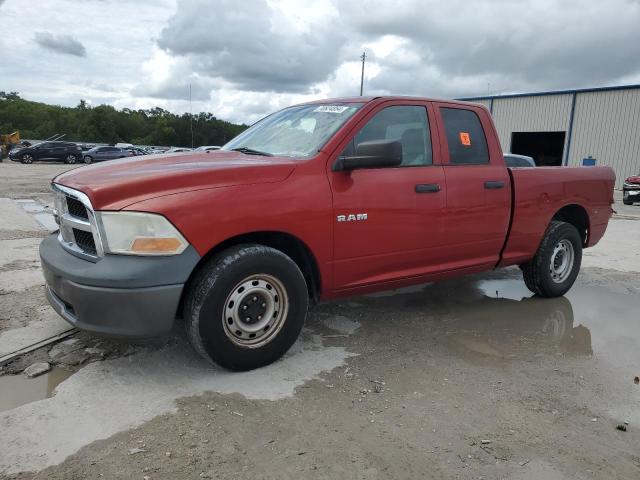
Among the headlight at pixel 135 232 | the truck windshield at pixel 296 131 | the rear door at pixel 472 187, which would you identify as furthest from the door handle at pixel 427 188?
the headlight at pixel 135 232

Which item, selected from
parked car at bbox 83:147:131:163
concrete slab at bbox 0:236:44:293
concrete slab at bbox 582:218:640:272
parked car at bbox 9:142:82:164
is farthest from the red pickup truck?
parked car at bbox 9:142:82:164

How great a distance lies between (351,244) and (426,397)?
44.3 inches

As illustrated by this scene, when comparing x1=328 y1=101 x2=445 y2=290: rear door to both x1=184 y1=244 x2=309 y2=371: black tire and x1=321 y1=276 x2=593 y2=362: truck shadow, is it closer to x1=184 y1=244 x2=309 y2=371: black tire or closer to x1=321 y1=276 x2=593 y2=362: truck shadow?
x1=184 y1=244 x2=309 y2=371: black tire

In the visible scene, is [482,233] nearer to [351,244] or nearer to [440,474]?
[351,244]

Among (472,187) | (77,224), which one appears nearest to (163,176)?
(77,224)

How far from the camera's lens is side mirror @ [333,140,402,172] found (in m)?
3.37

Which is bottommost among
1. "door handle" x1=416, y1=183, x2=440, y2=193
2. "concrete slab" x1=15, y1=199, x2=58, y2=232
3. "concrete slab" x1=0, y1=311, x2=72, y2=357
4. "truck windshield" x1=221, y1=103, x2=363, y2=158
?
"concrete slab" x1=0, y1=311, x2=72, y2=357

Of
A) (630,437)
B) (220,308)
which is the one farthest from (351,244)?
(630,437)

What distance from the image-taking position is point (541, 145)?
31.4m

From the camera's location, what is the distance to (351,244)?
3590 mm

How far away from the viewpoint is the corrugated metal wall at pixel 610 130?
2519 centimetres

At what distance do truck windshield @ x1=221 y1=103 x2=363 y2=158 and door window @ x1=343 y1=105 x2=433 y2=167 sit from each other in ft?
0.66

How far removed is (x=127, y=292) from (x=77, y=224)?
2.05 feet

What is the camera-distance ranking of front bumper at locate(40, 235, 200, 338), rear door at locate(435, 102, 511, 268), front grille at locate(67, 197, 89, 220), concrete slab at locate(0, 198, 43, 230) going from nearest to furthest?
front bumper at locate(40, 235, 200, 338)
front grille at locate(67, 197, 89, 220)
rear door at locate(435, 102, 511, 268)
concrete slab at locate(0, 198, 43, 230)
